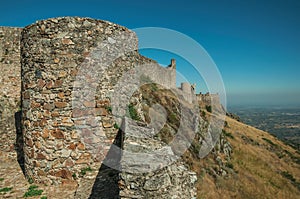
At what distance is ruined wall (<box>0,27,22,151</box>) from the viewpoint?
10680 millimetres

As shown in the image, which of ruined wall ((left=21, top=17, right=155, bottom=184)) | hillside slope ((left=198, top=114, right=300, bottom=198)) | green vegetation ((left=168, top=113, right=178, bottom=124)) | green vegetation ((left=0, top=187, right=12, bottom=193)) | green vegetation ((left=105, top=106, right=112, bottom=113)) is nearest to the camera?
green vegetation ((left=0, top=187, right=12, bottom=193))

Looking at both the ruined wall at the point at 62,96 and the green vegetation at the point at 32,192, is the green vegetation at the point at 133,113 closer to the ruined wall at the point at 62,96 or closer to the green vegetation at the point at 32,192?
the ruined wall at the point at 62,96

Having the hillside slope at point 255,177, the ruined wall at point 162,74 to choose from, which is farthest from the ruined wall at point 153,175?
the ruined wall at point 162,74

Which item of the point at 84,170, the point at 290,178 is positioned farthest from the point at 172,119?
the point at 290,178

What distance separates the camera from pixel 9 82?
35.5 ft

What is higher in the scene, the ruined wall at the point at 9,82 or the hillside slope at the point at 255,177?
the ruined wall at the point at 9,82

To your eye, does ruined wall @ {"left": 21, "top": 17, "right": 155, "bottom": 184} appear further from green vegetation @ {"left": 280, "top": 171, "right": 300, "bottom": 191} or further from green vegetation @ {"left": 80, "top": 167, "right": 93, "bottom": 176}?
green vegetation @ {"left": 280, "top": 171, "right": 300, "bottom": 191}

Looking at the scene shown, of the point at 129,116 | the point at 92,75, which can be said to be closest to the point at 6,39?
the point at 92,75

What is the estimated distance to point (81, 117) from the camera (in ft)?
24.5

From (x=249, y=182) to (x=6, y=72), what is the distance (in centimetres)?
1936

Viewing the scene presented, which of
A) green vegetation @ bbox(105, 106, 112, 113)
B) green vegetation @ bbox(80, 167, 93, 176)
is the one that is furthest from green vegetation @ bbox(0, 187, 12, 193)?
green vegetation @ bbox(105, 106, 112, 113)

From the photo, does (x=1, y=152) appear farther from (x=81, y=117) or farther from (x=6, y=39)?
(x=81, y=117)

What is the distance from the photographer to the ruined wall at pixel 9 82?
10680mm

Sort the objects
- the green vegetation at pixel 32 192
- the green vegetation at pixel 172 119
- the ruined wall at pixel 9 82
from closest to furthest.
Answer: the green vegetation at pixel 32 192, the ruined wall at pixel 9 82, the green vegetation at pixel 172 119
